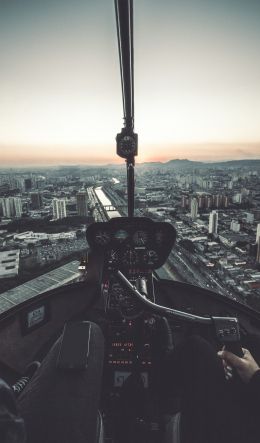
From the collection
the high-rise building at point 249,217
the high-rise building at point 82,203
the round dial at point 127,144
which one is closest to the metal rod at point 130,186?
the round dial at point 127,144

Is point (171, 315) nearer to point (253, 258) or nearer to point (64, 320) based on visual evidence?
point (64, 320)

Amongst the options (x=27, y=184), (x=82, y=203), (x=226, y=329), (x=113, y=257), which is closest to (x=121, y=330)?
(x=113, y=257)

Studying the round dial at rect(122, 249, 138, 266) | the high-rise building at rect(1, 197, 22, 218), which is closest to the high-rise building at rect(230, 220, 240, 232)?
the round dial at rect(122, 249, 138, 266)

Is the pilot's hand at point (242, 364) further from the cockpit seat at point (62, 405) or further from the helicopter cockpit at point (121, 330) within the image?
the cockpit seat at point (62, 405)

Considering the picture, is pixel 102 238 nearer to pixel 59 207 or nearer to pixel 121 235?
pixel 121 235

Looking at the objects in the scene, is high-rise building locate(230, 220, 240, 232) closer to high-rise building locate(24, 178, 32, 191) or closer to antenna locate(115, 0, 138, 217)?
antenna locate(115, 0, 138, 217)

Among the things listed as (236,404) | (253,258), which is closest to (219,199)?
(253,258)
